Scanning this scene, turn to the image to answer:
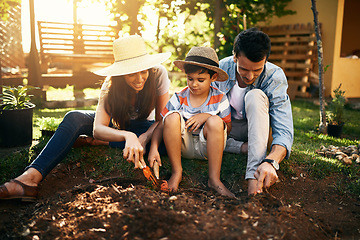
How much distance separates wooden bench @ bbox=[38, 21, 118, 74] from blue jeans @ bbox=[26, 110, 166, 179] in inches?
218

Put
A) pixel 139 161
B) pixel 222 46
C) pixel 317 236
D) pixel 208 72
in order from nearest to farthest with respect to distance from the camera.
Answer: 1. pixel 317 236
2. pixel 139 161
3. pixel 208 72
4. pixel 222 46

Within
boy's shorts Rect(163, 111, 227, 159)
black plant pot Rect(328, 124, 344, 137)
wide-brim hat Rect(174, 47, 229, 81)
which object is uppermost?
wide-brim hat Rect(174, 47, 229, 81)

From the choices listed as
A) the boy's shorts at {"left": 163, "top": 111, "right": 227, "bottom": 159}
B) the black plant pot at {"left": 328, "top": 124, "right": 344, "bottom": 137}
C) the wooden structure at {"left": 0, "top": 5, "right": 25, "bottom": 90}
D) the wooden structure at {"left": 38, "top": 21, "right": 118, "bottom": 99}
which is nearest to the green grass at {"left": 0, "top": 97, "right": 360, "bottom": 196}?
the boy's shorts at {"left": 163, "top": 111, "right": 227, "bottom": 159}

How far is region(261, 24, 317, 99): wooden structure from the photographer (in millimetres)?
7879

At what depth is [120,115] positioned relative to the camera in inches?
114

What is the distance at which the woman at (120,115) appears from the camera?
95.8 inches

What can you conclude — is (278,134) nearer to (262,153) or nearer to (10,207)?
(262,153)

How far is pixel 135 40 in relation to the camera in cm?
278

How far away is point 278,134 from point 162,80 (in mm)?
1166

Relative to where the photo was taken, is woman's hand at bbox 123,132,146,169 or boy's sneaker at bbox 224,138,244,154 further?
boy's sneaker at bbox 224,138,244,154

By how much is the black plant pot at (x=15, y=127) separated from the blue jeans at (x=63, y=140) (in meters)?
1.04

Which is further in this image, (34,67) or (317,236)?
(34,67)

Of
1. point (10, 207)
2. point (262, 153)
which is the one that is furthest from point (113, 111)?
point (262, 153)

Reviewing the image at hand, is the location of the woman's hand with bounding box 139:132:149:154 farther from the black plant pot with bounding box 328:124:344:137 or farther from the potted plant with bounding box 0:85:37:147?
the black plant pot with bounding box 328:124:344:137
